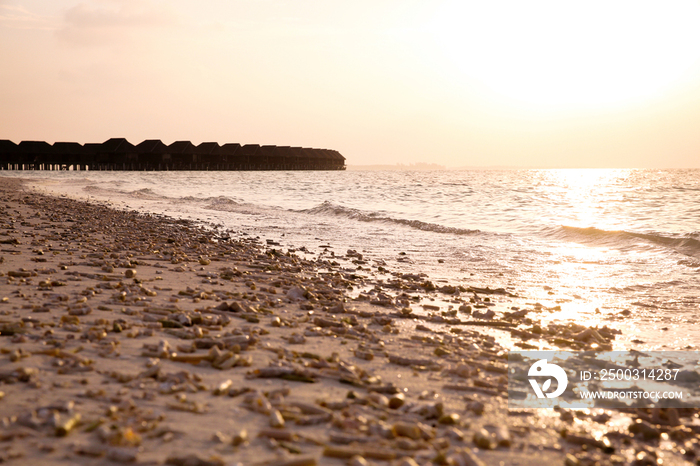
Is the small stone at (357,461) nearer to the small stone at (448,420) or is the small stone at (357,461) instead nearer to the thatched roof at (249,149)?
the small stone at (448,420)

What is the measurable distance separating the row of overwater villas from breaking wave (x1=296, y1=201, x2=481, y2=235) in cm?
7927

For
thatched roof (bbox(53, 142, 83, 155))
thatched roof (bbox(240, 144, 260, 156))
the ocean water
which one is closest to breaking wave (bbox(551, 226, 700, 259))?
the ocean water

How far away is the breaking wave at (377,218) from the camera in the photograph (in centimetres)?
1850

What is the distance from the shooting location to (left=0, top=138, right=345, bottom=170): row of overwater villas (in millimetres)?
86562

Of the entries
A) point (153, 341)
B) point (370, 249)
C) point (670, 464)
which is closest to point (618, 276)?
point (370, 249)

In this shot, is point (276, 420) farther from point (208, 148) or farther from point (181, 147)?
point (208, 148)

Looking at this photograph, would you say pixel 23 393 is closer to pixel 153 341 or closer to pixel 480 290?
pixel 153 341

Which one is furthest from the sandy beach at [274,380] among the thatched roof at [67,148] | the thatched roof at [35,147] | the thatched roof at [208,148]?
the thatched roof at [208,148]

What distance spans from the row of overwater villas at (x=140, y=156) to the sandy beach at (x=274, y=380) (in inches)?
3685

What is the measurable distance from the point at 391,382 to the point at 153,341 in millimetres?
2157

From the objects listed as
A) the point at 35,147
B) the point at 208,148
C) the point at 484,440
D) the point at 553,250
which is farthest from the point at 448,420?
the point at 208,148

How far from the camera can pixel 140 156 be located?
3841 inches

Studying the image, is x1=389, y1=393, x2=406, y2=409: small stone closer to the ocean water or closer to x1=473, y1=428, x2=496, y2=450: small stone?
x1=473, y1=428, x2=496, y2=450: small stone

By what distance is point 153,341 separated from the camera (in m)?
4.61
